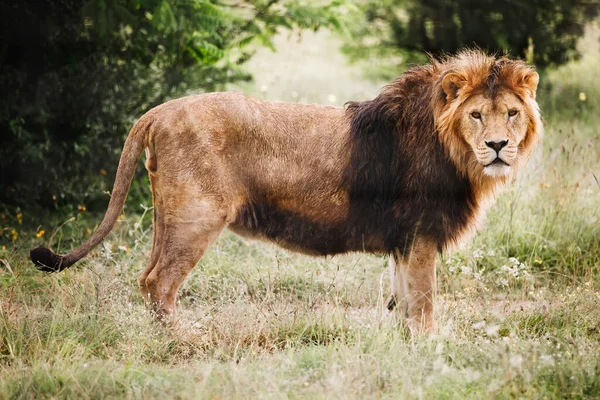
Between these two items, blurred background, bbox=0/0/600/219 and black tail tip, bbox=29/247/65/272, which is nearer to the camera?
black tail tip, bbox=29/247/65/272

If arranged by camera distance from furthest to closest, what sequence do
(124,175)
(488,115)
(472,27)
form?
(472,27), (124,175), (488,115)

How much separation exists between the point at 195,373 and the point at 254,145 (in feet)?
4.91

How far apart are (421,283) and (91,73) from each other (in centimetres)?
454

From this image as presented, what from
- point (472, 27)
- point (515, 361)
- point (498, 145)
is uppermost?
point (472, 27)

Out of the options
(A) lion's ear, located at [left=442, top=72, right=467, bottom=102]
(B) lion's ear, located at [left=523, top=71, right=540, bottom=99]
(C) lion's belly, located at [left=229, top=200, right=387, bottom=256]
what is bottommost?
(C) lion's belly, located at [left=229, top=200, right=387, bottom=256]

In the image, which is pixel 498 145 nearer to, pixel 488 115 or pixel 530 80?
pixel 488 115

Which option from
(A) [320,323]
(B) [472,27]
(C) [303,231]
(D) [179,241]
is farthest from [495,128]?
A: (B) [472,27]

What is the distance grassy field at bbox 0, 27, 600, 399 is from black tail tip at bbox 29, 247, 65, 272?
31cm

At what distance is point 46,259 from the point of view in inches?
179

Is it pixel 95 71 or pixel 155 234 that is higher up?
pixel 95 71

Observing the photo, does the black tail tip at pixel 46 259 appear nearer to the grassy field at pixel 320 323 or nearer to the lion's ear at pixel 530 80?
the grassy field at pixel 320 323

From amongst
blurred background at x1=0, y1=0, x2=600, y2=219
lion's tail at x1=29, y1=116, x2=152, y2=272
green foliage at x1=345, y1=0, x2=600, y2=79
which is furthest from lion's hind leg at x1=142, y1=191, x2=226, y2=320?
green foliage at x1=345, y1=0, x2=600, y2=79

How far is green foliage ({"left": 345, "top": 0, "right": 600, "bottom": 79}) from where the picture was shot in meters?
11.7

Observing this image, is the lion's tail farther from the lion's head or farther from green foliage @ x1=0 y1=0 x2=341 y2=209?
green foliage @ x1=0 y1=0 x2=341 y2=209
